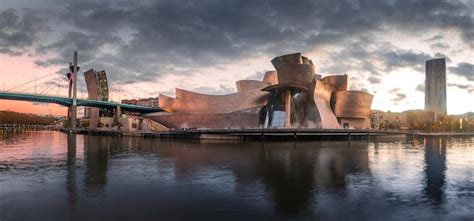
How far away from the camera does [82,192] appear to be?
13.5 meters

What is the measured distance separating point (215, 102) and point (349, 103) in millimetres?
30458

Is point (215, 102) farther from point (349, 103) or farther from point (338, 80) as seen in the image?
point (349, 103)

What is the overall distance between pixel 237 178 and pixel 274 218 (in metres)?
6.76

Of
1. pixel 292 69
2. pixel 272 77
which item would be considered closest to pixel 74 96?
pixel 272 77

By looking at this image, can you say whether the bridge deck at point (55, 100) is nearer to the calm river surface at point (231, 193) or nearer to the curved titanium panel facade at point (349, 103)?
the curved titanium panel facade at point (349, 103)

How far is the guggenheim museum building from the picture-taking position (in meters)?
70.8

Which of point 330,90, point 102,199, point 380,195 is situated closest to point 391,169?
point 380,195

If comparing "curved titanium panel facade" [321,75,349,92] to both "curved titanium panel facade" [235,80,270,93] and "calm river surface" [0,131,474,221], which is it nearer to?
"curved titanium panel facade" [235,80,270,93]

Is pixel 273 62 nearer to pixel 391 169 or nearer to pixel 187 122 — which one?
pixel 187 122

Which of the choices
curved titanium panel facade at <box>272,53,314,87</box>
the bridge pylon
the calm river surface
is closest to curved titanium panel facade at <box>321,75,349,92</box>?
curved titanium panel facade at <box>272,53,314,87</box>

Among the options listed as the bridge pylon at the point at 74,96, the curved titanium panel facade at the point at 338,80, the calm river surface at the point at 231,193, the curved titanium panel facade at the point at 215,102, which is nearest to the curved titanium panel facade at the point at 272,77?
the curved titanium panel facade at the point at 215,102

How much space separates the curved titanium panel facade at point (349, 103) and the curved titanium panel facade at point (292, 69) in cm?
1376

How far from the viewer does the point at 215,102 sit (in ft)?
275

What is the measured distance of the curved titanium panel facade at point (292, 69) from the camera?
2753 inches
